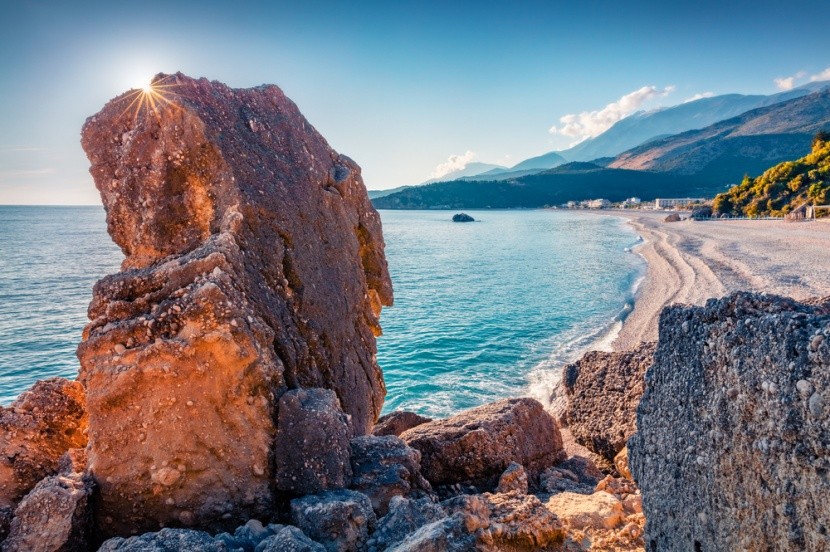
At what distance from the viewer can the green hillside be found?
186ft

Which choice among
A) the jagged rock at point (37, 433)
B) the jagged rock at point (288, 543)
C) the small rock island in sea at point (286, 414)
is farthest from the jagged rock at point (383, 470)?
the jagged rock at point (37, 433)

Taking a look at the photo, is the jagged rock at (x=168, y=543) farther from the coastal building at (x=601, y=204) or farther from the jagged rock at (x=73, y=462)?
the coastal building at (x=601, y=204)

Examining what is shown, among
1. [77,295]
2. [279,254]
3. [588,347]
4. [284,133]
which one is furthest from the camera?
[77,295]

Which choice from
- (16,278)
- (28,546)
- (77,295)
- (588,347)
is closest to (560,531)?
(28,546)

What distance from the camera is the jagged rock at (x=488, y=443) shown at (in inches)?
253

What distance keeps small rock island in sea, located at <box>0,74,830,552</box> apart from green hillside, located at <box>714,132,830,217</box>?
63.6 meters

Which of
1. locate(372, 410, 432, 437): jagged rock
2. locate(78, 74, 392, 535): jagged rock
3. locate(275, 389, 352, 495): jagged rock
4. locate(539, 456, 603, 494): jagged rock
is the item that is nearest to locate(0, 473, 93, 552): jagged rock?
locate(78, 74, 392, 535): jagged rock

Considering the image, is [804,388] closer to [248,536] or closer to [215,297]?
[248,536]

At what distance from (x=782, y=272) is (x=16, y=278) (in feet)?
172

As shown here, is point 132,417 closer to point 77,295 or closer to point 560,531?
point 560,531

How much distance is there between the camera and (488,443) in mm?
6703

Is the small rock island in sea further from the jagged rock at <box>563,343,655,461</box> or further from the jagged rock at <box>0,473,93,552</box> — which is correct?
the jagged rock at <box>563,343,655,461</box>

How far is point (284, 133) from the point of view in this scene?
6.88 m

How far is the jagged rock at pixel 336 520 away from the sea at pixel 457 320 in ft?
37.3
